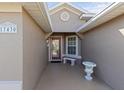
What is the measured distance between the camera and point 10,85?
349 cm

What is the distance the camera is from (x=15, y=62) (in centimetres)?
346

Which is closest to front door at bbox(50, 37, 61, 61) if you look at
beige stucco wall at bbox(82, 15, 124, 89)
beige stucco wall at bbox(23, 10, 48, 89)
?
beige stucco wall at bbox(82, 15, 124, 89)

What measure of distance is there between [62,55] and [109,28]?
775 cm

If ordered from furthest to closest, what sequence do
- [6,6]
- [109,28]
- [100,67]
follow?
1. [100,67]
2. [109,28]
3. [6,6]

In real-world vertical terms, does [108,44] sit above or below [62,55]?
above

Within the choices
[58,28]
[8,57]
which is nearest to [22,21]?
[8,57]

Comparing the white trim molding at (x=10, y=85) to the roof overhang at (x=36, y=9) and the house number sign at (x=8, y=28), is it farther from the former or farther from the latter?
the roof overhang at (x=36, y=9)

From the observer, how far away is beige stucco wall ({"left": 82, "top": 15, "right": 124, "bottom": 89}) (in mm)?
4977

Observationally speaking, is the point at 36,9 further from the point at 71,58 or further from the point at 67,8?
the point at 71,58

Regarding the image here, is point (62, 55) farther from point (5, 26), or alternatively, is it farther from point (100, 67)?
point (5, 26)

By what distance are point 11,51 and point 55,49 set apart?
1039cm

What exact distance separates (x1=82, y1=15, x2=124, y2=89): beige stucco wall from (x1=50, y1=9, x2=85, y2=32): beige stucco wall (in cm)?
389

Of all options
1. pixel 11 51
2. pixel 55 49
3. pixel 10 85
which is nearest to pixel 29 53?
pixel 11 51

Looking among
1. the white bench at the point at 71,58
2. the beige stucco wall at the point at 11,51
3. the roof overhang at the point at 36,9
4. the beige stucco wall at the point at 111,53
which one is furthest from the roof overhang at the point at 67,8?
the beige stucco wall at the point at 11,51
